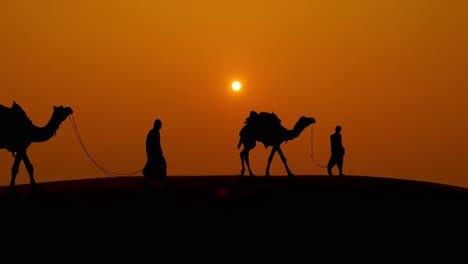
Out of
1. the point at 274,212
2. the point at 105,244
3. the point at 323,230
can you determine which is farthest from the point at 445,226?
the point at 105,244

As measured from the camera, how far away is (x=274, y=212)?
26.0ft

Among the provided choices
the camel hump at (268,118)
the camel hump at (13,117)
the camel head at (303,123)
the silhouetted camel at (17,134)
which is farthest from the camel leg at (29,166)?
the camel head at (303,123)

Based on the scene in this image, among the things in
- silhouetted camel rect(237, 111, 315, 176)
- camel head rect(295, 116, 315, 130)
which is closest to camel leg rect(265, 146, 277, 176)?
silhouetted camel rect(237, 111, 315, 176)

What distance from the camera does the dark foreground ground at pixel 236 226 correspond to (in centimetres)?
591

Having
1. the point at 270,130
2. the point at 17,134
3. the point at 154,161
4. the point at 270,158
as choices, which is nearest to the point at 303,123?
the point at 270,130

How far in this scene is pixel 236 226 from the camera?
701cm

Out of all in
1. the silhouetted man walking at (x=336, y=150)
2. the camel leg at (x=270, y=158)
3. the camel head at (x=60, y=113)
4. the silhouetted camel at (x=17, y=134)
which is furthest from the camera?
the silhouetted man walking at (x=336, y=150)

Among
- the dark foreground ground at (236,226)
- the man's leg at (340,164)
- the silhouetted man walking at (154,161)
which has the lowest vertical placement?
the dark foreground ground at (236,226)

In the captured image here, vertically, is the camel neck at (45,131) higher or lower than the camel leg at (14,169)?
higher

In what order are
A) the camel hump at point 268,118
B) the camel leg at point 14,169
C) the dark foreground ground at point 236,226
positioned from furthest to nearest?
the camel hump at point 268,118
the camel leg at point 14,169
the dark foreground ground at point 236,226

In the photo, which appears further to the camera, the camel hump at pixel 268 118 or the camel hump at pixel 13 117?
the camel hump at pixel 268 118

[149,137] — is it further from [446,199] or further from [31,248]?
[446,199]

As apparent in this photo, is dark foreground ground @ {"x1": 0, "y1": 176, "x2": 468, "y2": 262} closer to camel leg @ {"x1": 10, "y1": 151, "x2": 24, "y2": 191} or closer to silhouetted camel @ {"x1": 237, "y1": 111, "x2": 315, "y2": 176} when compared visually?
camel leg @ {"x1": 10, "y1": 151, "x2": 24, "y2": 191}

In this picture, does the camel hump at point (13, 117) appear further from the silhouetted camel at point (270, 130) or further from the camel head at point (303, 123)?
the camel head at point (303, 123)
